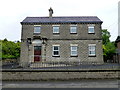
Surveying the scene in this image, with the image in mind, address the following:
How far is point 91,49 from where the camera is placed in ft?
80.7

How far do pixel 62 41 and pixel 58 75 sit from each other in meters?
11.6

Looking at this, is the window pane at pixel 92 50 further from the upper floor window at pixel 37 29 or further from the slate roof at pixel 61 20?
the upper floor window at pixel 37 29

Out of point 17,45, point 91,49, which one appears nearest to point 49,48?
point 91,49

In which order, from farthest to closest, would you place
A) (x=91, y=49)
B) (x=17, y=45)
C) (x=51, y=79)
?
(x=17, y=45)
(x=91, y=49)
(x=51, y=79)

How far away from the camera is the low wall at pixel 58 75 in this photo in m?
13.9

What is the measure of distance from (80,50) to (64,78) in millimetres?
11306

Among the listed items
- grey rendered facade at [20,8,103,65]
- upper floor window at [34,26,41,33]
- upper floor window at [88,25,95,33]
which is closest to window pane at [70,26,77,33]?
grey rendered facade at [20,8,103,65]

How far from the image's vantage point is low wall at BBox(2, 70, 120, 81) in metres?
13.9

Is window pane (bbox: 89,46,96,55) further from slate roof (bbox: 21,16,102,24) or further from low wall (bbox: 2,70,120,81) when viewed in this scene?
low wall (bbox: 2,70,120,81)

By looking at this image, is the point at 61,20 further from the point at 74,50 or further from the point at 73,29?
the point at 74,50

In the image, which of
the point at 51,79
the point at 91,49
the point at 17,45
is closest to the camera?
the point at 51,79

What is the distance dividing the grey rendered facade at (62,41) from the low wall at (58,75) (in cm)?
1005

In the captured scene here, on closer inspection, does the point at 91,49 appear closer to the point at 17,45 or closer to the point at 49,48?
the point at 49,48

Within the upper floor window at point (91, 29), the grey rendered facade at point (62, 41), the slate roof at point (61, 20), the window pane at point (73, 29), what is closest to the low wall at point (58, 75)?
the grey rendered facade at point (62, 41)
